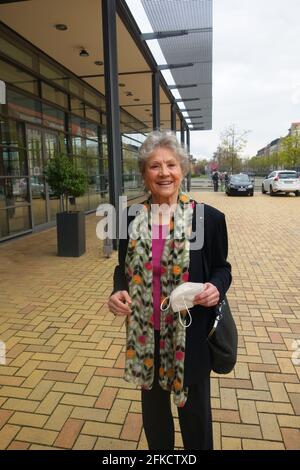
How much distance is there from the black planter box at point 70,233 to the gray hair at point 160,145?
510 cm

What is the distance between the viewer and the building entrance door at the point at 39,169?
9.16 metres

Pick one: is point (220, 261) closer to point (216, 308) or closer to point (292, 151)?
point (216, 308)

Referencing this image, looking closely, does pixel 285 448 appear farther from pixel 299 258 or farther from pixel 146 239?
pixel 299 258

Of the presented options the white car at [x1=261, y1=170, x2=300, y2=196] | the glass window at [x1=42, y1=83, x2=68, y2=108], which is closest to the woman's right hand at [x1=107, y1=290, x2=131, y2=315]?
the glass window at [x1=42, y1=83, x2=68, y2=108]

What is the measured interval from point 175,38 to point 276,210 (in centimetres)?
723

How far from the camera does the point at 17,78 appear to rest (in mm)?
8422

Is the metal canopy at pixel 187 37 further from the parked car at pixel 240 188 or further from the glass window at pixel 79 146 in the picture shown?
the parked car at pixel 240 188

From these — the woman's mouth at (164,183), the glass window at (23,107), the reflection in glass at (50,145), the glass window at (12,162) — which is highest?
the glass window at (23,107)

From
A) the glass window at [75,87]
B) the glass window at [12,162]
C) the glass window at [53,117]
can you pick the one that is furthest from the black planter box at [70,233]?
the glass window at [75,87]

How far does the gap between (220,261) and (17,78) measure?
27.2 feet

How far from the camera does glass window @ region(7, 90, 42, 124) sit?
324 inches

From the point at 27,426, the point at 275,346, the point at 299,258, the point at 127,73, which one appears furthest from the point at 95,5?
the point at 27,426

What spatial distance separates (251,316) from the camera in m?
4.05

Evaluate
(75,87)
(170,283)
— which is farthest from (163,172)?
(75,87)
